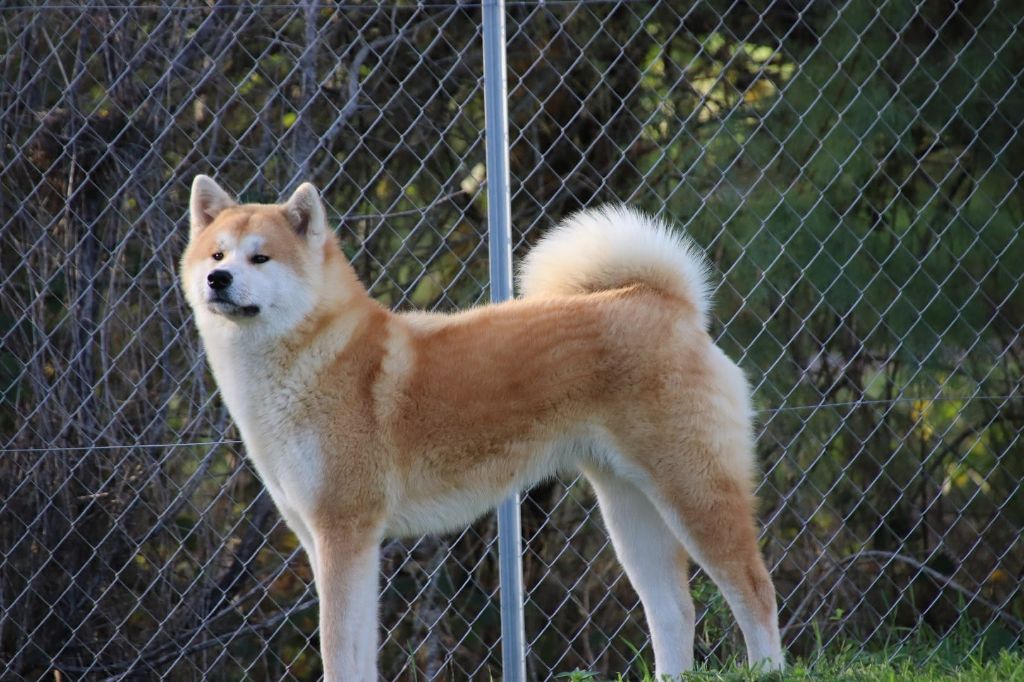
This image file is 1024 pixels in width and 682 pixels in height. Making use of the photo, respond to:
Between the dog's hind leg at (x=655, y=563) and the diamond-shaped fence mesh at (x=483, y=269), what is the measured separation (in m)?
0.41

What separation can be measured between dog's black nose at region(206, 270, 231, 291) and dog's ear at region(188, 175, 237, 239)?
29cm

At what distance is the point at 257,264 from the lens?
2.96 metres

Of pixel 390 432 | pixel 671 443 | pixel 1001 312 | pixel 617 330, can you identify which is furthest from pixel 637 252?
pixel 1001 312

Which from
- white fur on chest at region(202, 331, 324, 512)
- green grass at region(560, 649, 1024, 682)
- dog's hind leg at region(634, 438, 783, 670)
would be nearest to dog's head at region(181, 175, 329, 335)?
white fur on chest at region(202, 331, 324, 512)

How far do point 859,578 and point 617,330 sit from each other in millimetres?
2171

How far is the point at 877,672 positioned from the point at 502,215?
153 centimetres

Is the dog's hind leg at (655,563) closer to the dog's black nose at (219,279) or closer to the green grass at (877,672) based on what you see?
the green grass at (877,672)

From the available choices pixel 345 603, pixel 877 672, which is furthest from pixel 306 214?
pixel 877 672

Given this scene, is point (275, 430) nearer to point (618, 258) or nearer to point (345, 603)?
point (345, 603)

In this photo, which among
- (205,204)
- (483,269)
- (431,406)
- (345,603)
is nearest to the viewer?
(345,603)

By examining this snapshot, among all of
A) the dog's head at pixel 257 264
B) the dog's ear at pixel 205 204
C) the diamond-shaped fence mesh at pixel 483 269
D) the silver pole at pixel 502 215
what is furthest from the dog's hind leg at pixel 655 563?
the dog's ear at pixel 205 204

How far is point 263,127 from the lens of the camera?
13.3 ft

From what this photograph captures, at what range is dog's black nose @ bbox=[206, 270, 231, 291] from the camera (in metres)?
2.88

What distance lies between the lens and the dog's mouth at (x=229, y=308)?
2.90 metres
